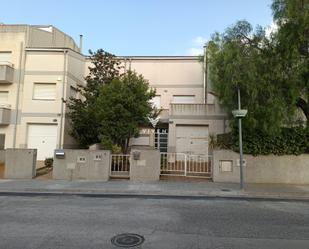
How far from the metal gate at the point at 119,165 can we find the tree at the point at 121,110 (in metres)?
1.04

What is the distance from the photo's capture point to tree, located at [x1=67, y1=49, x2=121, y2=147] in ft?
66.0

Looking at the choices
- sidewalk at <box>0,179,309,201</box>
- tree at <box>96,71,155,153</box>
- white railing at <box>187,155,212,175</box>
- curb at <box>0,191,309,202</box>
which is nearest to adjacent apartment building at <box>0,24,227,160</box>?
tree at <box>96,71,155,153</box>

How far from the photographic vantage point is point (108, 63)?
2172 cm

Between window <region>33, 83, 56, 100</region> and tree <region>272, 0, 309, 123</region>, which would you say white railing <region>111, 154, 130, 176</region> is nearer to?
tree <region>272, 0, 309, 123</region>

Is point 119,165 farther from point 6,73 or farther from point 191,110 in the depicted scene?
point 6,73

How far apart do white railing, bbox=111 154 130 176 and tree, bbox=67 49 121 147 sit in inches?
203

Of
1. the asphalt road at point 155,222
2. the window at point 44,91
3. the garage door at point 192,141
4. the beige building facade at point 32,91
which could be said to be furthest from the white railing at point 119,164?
the window at point 44,91

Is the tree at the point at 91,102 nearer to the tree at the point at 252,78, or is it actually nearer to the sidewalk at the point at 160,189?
the sidewalk at the point at 160,189

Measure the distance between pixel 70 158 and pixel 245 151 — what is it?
7876 mm

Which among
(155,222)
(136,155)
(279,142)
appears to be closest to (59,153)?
(136,155)

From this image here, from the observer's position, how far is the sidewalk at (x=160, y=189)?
11.3 metres

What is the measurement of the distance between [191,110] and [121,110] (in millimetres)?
6686

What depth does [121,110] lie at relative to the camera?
1575 centimetres

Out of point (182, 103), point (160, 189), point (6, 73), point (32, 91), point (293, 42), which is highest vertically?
point (6, 73)
